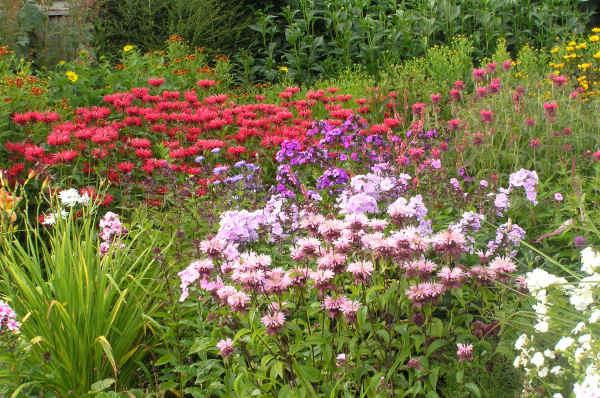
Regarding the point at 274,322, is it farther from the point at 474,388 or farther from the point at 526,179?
the point at 526,179

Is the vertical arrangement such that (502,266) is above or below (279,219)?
above

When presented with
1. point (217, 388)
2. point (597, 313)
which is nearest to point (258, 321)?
point (217, 388)

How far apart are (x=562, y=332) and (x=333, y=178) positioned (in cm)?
199

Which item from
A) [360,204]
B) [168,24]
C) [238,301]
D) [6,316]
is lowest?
[168,24]

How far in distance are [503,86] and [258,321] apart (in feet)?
14.4

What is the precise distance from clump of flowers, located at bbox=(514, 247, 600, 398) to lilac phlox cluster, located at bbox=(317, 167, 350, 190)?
174 cm

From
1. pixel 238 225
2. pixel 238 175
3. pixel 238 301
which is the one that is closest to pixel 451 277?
pixel 238 301

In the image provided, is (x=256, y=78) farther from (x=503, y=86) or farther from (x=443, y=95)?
(x=503, y=86)

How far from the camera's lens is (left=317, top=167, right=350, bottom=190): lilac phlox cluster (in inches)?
177

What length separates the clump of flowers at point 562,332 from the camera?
2328mm

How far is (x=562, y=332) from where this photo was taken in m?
2.82

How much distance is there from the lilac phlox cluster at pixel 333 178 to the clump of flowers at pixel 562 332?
68.4 inches

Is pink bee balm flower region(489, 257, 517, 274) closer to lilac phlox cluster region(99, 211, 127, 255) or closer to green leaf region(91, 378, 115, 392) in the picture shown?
green leaf region(91, 378, 115, 392)

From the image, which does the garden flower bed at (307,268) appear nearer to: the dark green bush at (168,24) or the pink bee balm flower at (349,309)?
the pink bee balm flower at (349,309)
